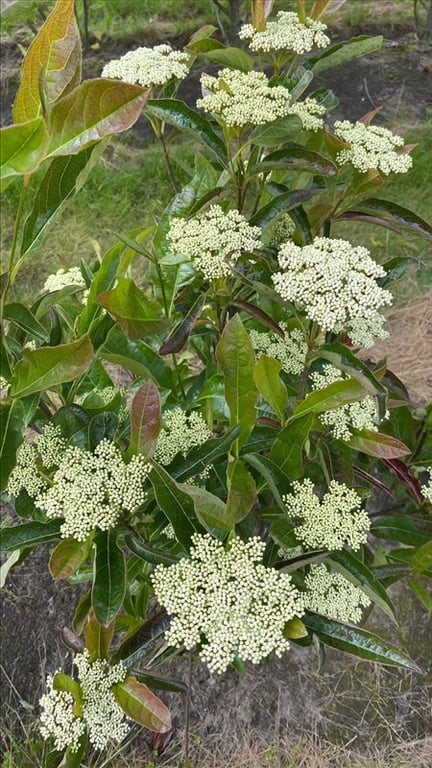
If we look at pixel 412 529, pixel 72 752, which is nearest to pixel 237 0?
pixel 412 529

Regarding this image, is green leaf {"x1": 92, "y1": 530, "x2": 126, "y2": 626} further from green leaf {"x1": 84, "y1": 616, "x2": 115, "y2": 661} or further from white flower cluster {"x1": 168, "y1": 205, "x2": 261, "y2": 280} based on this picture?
white flower cluster {"x1": 168, "y1": 205, "x2": 261, "y2": 280}

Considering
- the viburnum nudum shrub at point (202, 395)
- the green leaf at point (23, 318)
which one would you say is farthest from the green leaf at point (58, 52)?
the green leaf at point (23, 318)

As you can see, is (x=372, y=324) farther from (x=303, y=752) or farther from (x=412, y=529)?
(x=303, y=752)

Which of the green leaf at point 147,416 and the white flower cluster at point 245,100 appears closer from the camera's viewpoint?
the green leaf at point 147,416

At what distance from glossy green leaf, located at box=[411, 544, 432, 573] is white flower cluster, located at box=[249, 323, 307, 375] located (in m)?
0.42

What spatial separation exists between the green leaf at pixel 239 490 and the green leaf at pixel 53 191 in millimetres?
421

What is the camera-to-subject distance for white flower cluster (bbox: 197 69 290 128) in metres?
1.02

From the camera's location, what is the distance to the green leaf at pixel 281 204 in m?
1.12

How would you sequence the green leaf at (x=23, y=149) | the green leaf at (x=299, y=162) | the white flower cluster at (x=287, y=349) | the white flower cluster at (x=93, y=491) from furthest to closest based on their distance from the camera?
the white flower cluster at (x=287, y=349) → the green leaf at (x=299, y=162) → the white flower cluster at (x=93, y=491) → the green leaf at (x=23, y=149)

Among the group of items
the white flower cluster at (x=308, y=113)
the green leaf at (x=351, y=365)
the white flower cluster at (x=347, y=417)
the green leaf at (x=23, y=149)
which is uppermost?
the green leaf at (x=23, y=149)

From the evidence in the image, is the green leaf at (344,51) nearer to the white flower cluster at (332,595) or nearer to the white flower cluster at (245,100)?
the white flower cluster at (245,100)

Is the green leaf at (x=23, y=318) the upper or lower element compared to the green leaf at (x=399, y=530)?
upper

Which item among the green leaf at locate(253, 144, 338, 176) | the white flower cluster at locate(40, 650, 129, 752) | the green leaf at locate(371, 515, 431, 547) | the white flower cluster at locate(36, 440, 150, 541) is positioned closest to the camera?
the white flower cluster at locate(36, 440, 150, 541)

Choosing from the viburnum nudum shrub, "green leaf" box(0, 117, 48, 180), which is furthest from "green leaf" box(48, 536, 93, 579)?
"green leaf" box(0, 117, 48, 180)
